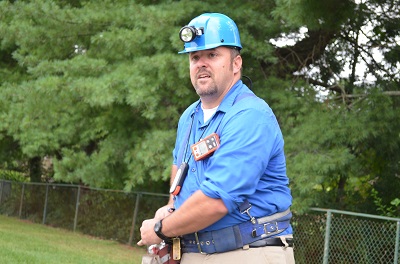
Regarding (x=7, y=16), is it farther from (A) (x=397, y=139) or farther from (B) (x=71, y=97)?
(A) (x=397, y=139)

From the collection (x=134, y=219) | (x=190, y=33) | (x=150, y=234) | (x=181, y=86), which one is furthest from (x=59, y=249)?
(x=190, y=33)

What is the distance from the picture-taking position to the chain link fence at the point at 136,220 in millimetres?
10984

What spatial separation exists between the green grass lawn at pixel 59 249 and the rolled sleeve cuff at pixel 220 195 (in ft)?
26.8

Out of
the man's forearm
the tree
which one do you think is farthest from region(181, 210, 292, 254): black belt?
the tree

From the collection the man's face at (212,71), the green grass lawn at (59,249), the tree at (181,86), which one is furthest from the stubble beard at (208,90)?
the green grass lawn at (59,249)

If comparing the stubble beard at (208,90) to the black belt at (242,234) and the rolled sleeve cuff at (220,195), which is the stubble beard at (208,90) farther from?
the black belt at (242,234)

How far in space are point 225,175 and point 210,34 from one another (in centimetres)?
74

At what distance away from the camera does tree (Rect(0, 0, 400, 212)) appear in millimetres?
10648

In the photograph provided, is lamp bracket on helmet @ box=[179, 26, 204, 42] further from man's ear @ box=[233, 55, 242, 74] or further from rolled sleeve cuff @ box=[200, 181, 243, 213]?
rolled sleeve cuff @ box=[200, 181, 243, 213]

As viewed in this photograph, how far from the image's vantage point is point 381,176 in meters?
13.0

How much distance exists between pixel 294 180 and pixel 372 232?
5.74 feet

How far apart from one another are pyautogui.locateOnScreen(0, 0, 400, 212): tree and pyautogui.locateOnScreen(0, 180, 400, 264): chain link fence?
0.62 meters

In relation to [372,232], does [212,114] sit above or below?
above

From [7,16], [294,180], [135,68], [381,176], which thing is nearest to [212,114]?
[294,180]
